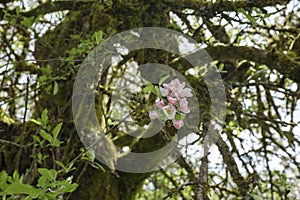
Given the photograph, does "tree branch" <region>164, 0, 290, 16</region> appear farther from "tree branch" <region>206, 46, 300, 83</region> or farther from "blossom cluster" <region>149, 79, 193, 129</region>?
"blossom cluster" <region>149, 79, 193, 129</region>

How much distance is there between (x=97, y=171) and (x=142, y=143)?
0.89ft

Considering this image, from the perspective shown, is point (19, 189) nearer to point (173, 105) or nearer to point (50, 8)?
point (173, 105)

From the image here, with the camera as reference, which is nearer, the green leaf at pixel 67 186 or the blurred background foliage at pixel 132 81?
the green leaf at pixel 67 186

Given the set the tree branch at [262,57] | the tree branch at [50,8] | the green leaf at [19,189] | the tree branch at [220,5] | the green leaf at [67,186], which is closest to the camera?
the green leaf at [19,189]

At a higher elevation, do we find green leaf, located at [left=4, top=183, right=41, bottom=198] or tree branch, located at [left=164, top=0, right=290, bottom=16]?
tree branch, located at [left=164, top=0, right=290, bottom=16]

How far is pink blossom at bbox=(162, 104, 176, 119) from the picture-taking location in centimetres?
101

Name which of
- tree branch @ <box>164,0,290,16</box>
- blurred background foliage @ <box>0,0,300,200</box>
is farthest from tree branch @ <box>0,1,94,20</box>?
tree branch @ <box>164,0,290,16</box>

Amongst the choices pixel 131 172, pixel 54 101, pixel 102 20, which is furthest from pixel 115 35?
pixel 131 172

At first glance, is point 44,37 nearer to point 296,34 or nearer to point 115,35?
point 115,35

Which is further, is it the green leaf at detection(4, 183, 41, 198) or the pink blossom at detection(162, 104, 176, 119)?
the pink blossom at detection(162, 104, 176, 119)

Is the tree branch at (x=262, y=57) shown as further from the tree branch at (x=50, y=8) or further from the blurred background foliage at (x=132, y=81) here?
the tree branch at (x=50, y=8)

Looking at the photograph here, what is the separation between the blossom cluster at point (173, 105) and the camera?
1.02 meters

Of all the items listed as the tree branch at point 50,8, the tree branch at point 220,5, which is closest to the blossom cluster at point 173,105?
the tree branch at point 220,5

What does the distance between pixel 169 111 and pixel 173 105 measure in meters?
0.02
